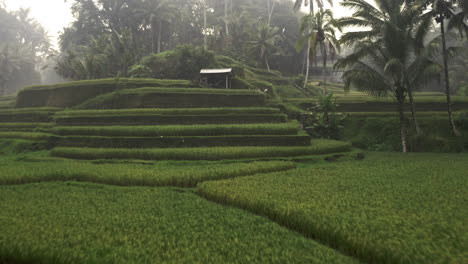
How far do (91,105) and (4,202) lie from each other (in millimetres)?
13208

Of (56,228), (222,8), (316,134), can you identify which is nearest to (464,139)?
(316,134)

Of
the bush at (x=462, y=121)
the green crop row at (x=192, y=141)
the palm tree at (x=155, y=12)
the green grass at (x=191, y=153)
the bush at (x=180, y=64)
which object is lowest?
the green grass at (x=191, y=153)

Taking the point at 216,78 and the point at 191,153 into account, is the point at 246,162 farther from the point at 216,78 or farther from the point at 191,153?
the point at 216,78

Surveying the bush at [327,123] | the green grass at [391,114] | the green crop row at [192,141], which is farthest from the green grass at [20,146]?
the green grass at [391,114]

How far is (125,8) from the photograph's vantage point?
35.4 metres

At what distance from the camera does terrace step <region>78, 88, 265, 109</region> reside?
1625 cm

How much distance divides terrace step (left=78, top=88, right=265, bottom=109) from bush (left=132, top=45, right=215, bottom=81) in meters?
6.34

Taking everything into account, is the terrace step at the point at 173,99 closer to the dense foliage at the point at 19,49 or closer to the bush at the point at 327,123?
the bush at the point at 327,123

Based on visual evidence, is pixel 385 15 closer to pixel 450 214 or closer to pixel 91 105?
pixel 450 214

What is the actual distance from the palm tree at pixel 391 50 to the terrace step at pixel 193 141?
4.01 m

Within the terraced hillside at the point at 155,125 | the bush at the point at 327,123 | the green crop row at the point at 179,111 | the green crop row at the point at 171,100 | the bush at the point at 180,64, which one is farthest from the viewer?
the bush at the point at 180,64

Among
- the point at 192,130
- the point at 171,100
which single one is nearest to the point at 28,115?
the point at 171,100

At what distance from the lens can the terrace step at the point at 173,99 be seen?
16.2 meters

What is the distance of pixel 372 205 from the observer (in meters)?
4.71
